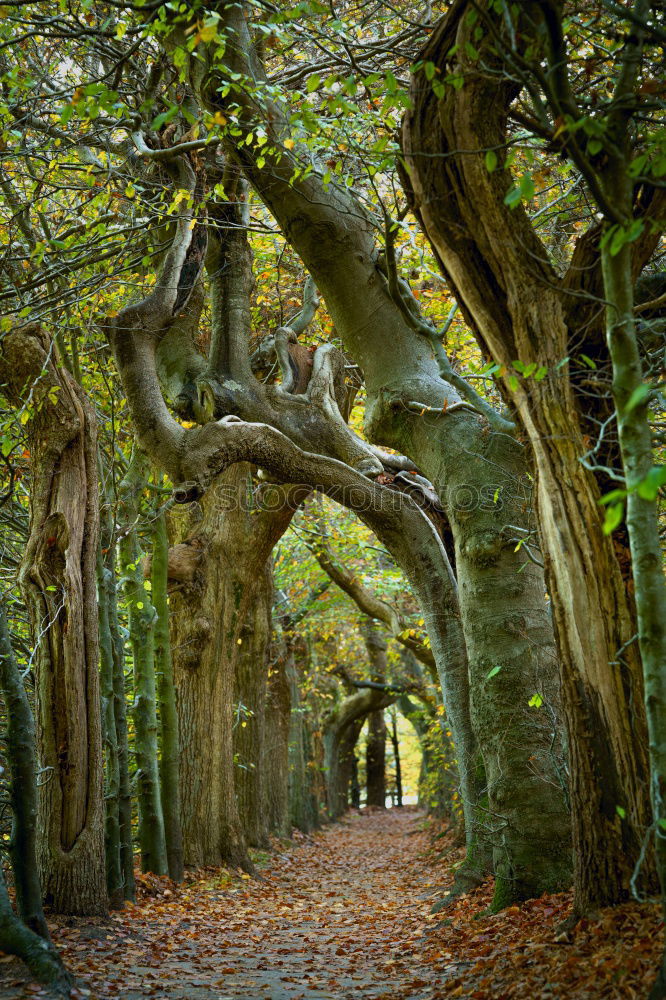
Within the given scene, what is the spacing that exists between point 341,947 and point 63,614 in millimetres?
3676

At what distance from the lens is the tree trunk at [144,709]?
8.95 meters

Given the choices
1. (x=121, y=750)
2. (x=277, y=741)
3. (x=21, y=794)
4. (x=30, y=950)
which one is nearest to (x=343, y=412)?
(x=121, y=750)

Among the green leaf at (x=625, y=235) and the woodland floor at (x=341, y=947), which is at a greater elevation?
the green leaf at (x=625, y=235)

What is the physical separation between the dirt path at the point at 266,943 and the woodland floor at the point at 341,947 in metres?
0.02

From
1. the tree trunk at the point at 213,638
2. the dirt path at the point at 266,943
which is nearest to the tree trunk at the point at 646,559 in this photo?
the dirt path at the point at 266,943

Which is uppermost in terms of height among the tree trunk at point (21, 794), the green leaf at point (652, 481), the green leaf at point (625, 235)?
the green leaf at point (625, 235)

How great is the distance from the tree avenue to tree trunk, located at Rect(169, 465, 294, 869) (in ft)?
0.13

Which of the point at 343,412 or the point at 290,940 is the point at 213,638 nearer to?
the point at 343,412

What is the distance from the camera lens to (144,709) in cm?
898

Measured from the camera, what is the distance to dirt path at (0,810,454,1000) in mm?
5076

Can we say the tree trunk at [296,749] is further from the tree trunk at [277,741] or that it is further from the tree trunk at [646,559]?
the tree trunk at [646,559]

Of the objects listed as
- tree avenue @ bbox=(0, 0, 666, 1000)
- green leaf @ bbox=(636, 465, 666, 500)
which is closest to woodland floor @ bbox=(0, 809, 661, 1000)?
tree avenue @ bbox=(0, 0, 666, 1000)

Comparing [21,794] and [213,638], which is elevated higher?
[213,638]

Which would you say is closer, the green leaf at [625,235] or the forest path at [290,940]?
the green leaf at [625,235]
